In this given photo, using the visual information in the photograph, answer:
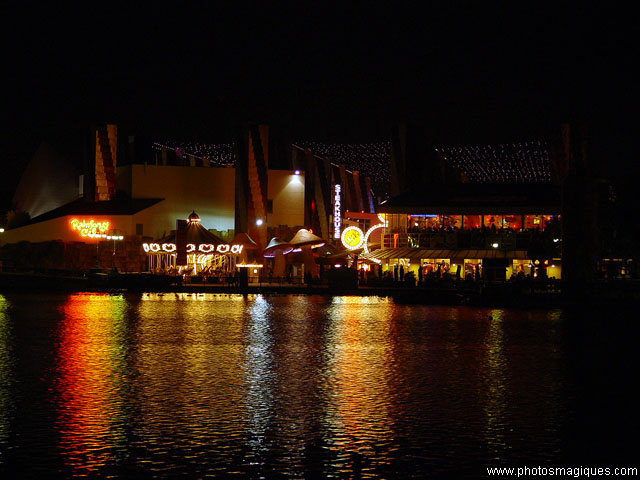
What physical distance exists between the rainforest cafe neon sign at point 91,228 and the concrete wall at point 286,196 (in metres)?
12.7

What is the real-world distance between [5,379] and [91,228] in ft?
157

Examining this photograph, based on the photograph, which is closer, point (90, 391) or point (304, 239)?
point (90, 391)

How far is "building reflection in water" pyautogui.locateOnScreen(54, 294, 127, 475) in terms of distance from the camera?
9.72 meters

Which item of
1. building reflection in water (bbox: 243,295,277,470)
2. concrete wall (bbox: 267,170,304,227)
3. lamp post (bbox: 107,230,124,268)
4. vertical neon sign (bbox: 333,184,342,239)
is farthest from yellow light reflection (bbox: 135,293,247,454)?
vertical neon sign (bbox: 333,184,342,239)

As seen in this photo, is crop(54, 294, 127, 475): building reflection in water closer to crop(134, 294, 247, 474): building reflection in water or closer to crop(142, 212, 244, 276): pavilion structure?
crop(134, 294, 247, 474): building reflection in water

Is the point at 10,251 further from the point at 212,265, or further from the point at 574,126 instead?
the point at 574,126

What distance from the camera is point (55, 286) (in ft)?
167

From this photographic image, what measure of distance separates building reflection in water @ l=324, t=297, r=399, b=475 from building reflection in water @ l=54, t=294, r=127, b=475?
8.73ft

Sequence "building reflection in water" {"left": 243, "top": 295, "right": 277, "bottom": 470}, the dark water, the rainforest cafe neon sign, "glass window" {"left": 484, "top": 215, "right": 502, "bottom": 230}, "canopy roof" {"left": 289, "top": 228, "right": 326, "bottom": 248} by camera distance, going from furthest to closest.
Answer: the rainforest cafe neon sign
"canopy roof" {"left": 289, "top": 228, "right": 326, "bottom": 248}
"glass window" {"left": 484, "top": 215, "right": 502, "bottom": 230}
"building reflection in water" {"left": 243, "top": 295, "right": 277, "bottom": 470}
the dark water

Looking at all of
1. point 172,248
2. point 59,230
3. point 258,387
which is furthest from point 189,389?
point 59,230

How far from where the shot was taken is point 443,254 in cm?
5700

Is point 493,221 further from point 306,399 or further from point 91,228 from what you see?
point 306,399

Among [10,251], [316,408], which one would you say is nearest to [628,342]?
[316,408]

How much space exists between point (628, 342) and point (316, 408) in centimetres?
1271
